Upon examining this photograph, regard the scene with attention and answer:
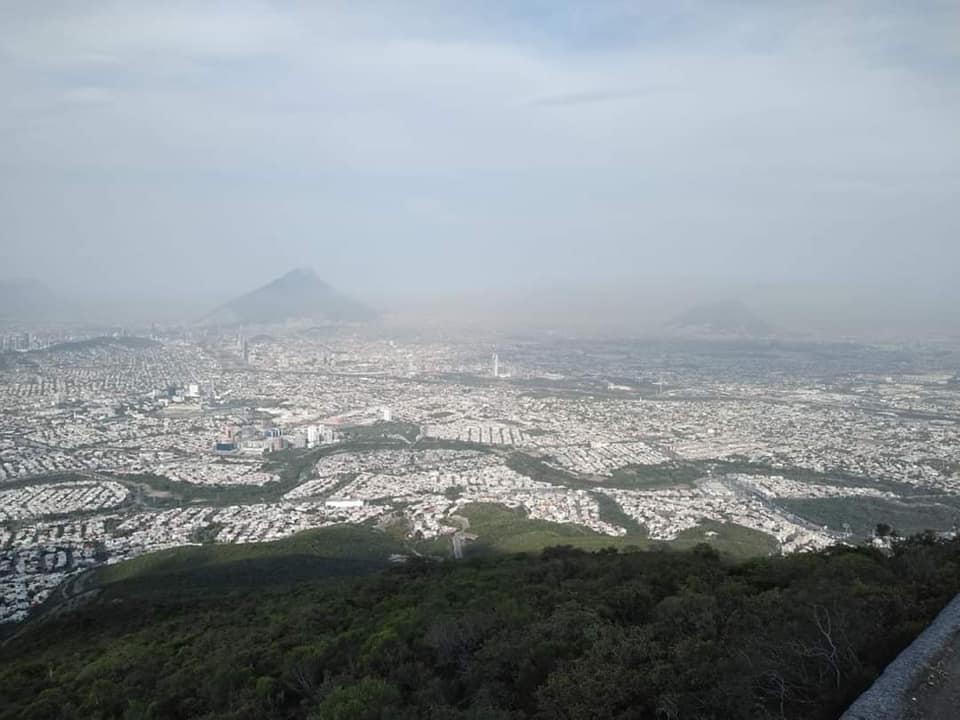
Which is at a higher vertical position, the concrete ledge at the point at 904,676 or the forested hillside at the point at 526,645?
the concrete ledge at the point at 904,676

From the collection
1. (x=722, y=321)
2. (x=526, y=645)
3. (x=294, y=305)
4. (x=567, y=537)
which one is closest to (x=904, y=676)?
(x=526, y=645)

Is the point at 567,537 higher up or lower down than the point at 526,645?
lower down

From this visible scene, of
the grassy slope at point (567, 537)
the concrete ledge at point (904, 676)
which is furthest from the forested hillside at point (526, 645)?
the grassy slope at point (567, 537)

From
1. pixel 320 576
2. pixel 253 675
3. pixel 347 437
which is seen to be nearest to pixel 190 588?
pixel 320 576

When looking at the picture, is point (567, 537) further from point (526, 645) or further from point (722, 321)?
point (722, 321)

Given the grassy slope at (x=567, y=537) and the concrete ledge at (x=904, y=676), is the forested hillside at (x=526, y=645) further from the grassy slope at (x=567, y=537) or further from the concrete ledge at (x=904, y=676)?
the grassy slope at (x=567, y=537)

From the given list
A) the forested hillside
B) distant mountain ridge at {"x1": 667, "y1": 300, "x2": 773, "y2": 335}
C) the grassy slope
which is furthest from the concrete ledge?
distant mountain ridge at {"x1": 667, "y1": 300, "x2": 773, "y2": 335}
